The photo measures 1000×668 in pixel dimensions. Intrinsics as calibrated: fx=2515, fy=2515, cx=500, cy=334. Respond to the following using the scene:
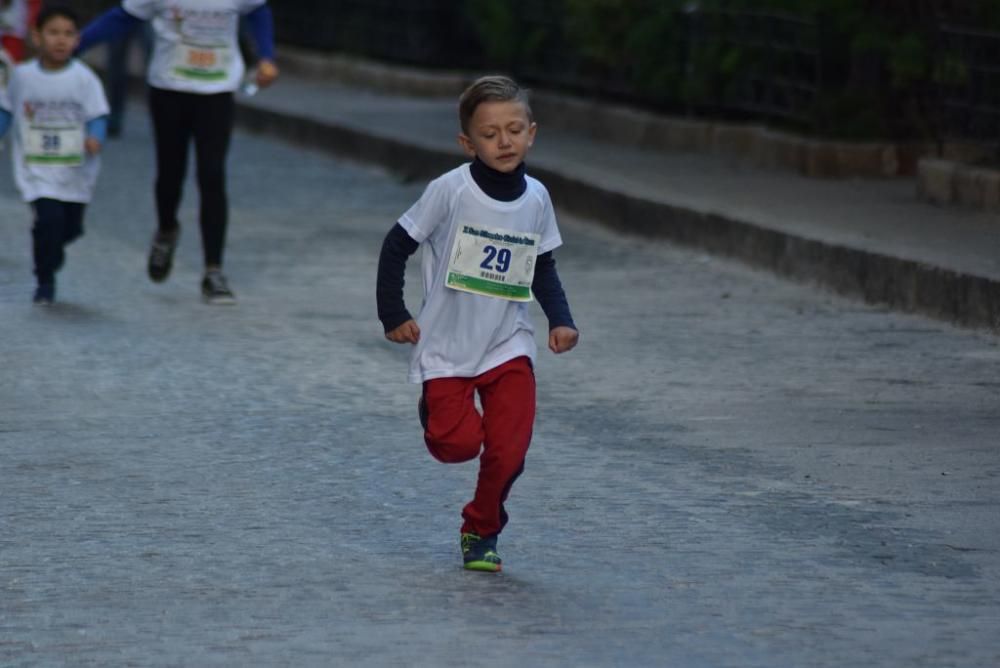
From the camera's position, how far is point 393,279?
5.61m

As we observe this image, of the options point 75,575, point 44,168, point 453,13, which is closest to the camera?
point 75,575

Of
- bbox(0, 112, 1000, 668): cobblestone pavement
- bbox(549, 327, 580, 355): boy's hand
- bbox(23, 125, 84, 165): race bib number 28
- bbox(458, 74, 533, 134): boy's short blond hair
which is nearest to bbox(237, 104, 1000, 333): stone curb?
bbox(0, 112, 1000, 668): cobblestone pavement

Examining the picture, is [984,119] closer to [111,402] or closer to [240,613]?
[111,402]

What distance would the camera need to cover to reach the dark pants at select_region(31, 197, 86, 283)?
10.2m

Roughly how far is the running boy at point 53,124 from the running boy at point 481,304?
16.1ft

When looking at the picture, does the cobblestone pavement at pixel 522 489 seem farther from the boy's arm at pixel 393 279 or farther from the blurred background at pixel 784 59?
the blurred background at pixel 784 59

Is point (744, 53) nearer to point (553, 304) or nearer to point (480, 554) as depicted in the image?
point (553, 304)

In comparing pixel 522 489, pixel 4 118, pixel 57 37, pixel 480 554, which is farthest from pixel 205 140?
pixel 480 554

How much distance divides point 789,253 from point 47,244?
3234 millimetres

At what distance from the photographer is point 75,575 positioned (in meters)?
5.49

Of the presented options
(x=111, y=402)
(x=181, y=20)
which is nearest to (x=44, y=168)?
(x=181, y=20)

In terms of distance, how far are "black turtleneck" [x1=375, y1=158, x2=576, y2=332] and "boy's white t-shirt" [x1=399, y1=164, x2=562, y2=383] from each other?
0.02 meters

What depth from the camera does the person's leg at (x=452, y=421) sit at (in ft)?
18.4

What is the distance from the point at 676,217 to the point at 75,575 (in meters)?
7.18
